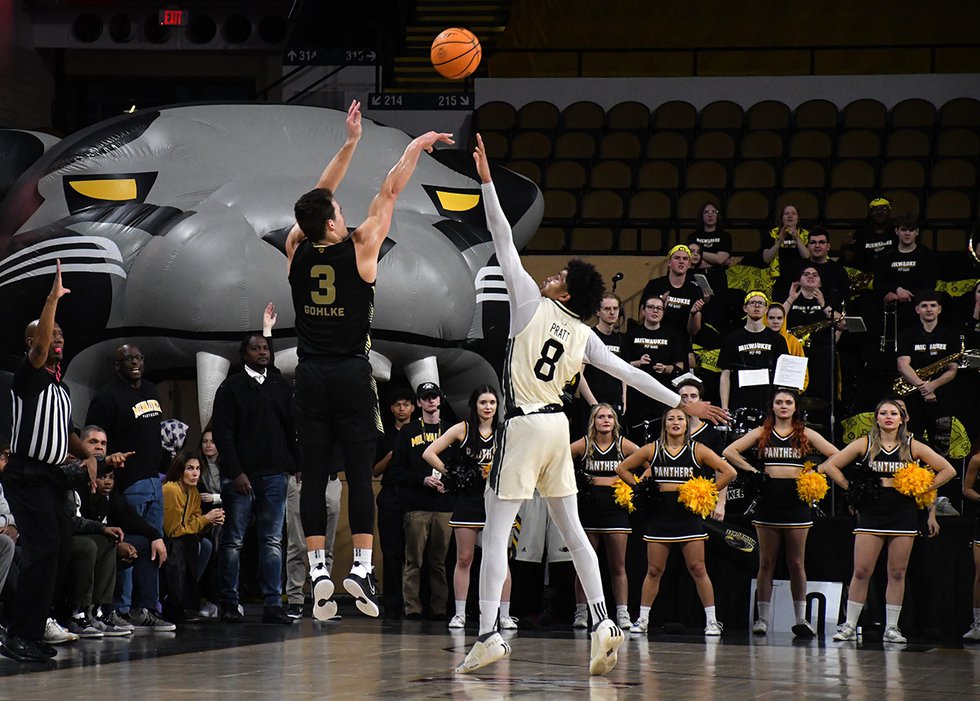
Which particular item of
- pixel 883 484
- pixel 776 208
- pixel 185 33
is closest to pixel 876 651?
pixel 883 484

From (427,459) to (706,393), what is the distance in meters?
4.06

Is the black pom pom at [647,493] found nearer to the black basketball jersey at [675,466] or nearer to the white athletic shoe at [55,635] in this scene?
the black basketball jersey at [675,466]

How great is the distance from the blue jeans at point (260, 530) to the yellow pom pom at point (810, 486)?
411cm

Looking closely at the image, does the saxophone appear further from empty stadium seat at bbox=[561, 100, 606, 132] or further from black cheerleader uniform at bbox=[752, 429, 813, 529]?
empty stadium seat at bbox=[561, 100, 606, 132]

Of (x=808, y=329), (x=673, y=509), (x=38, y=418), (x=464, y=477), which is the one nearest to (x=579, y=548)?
(x=38, y=418)

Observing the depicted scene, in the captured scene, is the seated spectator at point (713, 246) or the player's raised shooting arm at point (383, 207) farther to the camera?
the seated spectator at point (713, 246)

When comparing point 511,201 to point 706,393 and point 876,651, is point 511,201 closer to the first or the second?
point 706,393

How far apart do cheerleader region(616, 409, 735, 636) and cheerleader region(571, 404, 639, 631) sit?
166mm

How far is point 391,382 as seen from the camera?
1424cm

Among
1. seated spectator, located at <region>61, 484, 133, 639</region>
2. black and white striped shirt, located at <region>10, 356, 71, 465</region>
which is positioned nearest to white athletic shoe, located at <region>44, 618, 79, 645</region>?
seated spectator, located at <region>61, 484, 133, 639</region>

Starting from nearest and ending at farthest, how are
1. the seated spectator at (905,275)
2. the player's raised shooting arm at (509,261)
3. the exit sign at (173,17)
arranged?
the player's raised shooting arm at (509,261) < the seated spectator at (905,275) < the exit sign at (173,17)

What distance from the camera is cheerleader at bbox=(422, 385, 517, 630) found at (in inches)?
428

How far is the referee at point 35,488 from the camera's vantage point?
7641mm

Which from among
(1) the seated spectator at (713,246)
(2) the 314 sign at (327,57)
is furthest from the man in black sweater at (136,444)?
(2) the 314 sign at (327,57)
